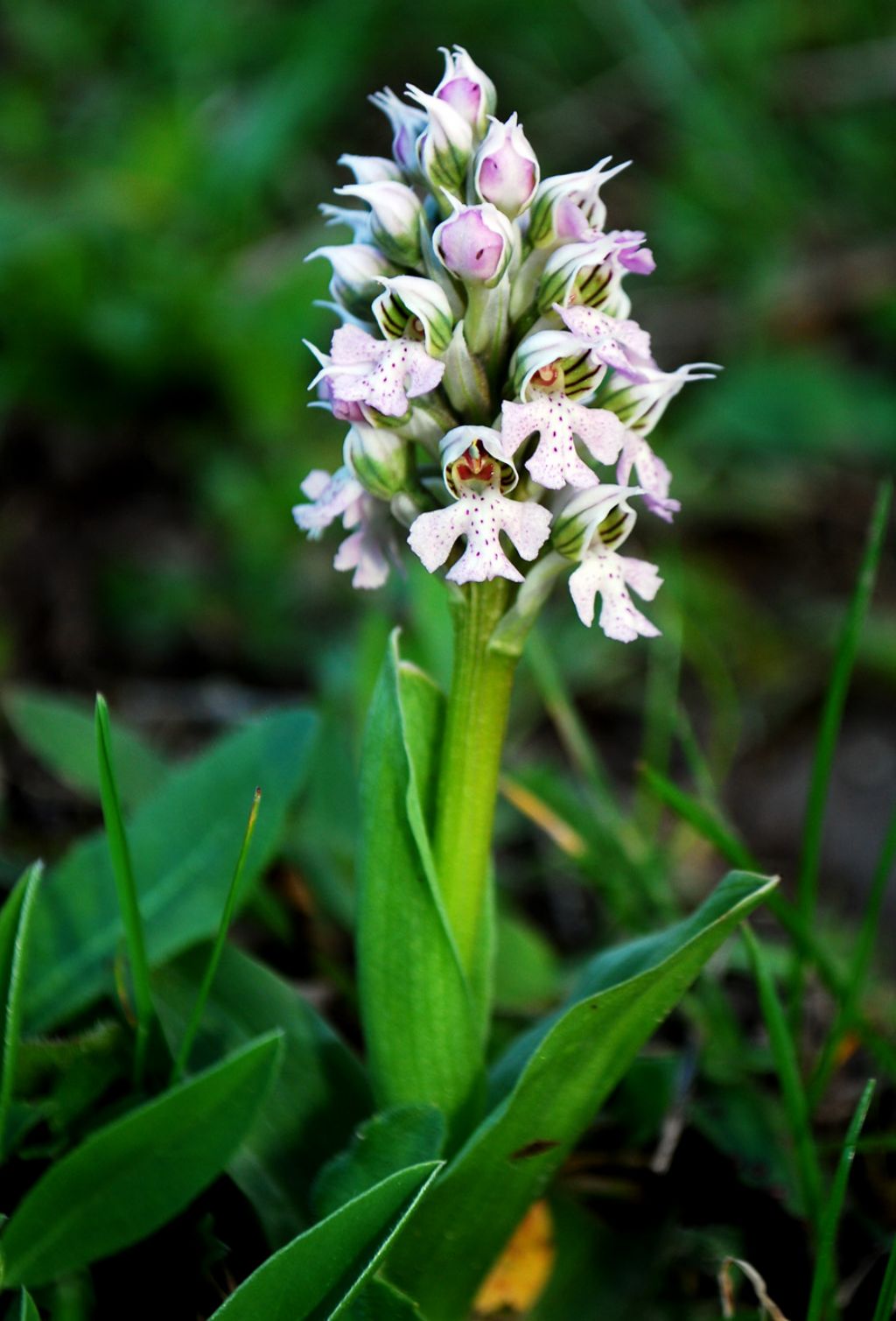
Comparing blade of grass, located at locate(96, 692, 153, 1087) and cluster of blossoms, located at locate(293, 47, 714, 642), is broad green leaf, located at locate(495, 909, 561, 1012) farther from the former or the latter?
cluster of blossoms, located at locate(293, 47, 714, 642)

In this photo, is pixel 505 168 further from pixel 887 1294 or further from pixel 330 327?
pixel 330 327

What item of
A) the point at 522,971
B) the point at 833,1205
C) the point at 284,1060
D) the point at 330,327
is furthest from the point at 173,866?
the point at 330,327

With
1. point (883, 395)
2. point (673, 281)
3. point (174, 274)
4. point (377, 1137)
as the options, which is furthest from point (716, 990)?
point (673, 281)

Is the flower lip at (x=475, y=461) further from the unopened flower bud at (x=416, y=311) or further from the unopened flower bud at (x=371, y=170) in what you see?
the unopened flower bud at (x=371, y=170)

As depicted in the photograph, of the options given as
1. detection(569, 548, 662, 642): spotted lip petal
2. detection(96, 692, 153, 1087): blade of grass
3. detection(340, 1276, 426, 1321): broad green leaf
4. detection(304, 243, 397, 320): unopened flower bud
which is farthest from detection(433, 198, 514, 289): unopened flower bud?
detection(340, 1276, 426, 1321): broad green leaf

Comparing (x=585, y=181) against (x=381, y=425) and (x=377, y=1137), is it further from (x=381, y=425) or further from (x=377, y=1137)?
(x=377, y=1137)
